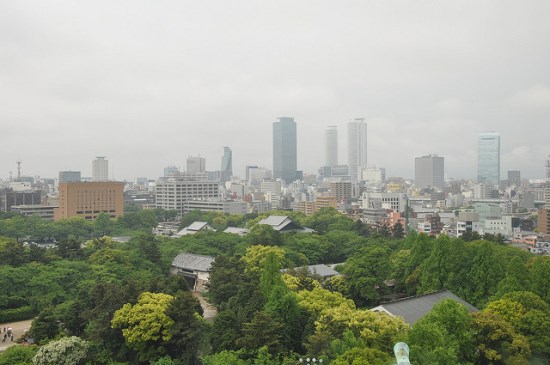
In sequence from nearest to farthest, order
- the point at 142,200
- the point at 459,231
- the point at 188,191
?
the point at 459,231, the point at 188,191, the point at 142,200

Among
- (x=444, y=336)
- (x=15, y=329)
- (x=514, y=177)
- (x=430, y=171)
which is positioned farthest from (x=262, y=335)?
(x=514, y=177)

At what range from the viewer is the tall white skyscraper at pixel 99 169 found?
162 metres

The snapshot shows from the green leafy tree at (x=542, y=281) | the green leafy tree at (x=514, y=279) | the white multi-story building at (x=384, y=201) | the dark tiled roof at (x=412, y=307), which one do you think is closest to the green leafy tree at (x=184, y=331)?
the dark tiled roof at (x=412, y=307)

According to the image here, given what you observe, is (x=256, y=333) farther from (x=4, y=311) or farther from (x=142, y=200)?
(x=142, y=200)

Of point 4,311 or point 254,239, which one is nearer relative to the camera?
point 4,311

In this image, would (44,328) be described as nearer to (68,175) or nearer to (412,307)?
(412,307)

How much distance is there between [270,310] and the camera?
62.4 feet

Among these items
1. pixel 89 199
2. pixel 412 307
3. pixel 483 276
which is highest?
pixel 89 199

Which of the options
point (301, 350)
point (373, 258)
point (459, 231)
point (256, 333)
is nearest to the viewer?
point (256, 333)

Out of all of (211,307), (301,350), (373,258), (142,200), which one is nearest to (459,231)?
(373,258)

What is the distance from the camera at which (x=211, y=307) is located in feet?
88.4

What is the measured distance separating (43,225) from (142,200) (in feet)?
222

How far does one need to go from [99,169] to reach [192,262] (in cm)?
13886

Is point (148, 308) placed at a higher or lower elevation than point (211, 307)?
higher
